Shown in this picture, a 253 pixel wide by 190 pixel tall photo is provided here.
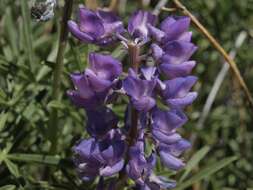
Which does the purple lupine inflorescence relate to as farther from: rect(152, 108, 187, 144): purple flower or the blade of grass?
the blade of grass

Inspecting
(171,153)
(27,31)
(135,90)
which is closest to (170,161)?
(171,153)

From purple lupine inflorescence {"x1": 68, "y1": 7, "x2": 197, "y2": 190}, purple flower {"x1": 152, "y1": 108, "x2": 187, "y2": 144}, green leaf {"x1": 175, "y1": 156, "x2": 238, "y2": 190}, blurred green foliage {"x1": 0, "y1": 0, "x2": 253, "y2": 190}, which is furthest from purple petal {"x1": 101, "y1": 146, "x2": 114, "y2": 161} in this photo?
green leaf {"x1": 175, "y1": 156, "x2": 238, "y2": 190}

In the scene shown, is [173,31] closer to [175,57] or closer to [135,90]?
Result: [175,57]

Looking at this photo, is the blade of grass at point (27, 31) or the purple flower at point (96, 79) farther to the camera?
the blade of grass at point (27, 31)

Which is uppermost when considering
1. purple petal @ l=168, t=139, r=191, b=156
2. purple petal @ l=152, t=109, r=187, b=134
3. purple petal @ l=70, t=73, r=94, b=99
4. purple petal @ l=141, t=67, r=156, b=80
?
purple petal @ l=141, t=67, r=156, b=80

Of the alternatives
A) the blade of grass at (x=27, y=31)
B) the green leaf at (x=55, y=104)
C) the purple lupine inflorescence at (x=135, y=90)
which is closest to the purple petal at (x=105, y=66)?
the purple lupine inflorescence at (x=135, y=90)

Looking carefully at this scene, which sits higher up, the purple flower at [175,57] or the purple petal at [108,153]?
the purple flower at [175,57]

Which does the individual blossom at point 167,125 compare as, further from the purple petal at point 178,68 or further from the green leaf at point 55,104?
the green leaf at point 55,104

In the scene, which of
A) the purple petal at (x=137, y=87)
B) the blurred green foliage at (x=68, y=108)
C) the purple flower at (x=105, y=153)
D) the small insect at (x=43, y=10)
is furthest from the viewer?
the blurred green foliage at (x=68, y=108)
